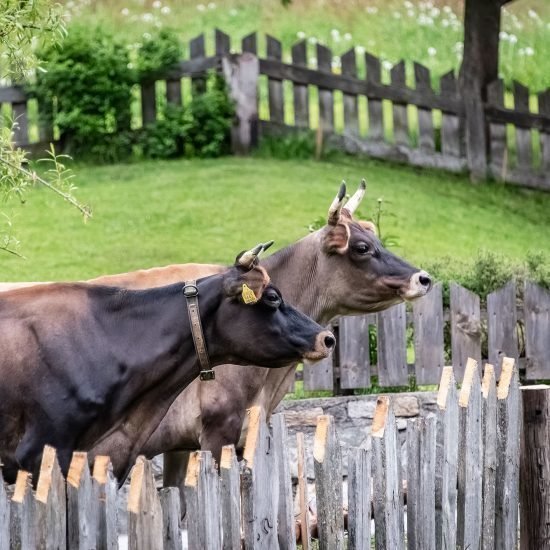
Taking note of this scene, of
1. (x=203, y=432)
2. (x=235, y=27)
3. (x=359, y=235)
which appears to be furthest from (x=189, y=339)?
(x=235, y=27)

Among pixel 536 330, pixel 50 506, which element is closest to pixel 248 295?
pixel 50 506

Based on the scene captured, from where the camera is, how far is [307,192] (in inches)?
641

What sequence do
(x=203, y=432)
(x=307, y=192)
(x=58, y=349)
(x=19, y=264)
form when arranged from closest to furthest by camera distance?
(x=58, y=349), (x=203, y=432), (x=19, y=264), (x=307, y=192)

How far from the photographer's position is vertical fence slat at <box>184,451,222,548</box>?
5.14 metres

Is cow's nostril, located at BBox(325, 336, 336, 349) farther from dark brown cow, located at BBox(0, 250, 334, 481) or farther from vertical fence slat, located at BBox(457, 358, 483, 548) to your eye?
vertical fence slat, located at BBox(457, 358, 483, 548)

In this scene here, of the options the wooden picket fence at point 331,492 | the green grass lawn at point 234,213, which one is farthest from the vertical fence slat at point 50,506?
the green grass lawn at point 234,213

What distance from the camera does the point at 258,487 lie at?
5.45 m

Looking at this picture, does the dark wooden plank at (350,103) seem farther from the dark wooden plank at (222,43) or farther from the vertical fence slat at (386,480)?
the vertical fence slat at (386,480)

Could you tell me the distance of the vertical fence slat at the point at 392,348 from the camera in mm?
10898

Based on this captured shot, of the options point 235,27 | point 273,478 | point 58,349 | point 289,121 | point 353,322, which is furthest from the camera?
point 235,27

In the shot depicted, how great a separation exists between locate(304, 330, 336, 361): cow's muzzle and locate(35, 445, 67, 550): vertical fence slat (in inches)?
101

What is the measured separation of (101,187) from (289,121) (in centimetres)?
337

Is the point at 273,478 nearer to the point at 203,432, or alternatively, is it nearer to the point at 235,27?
the point at 203,432

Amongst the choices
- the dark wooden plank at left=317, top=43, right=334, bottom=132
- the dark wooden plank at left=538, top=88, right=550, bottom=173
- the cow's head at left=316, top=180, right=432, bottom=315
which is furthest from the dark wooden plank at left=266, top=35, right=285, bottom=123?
the cow's head at left=316, top=180, right=432, bottom=315
